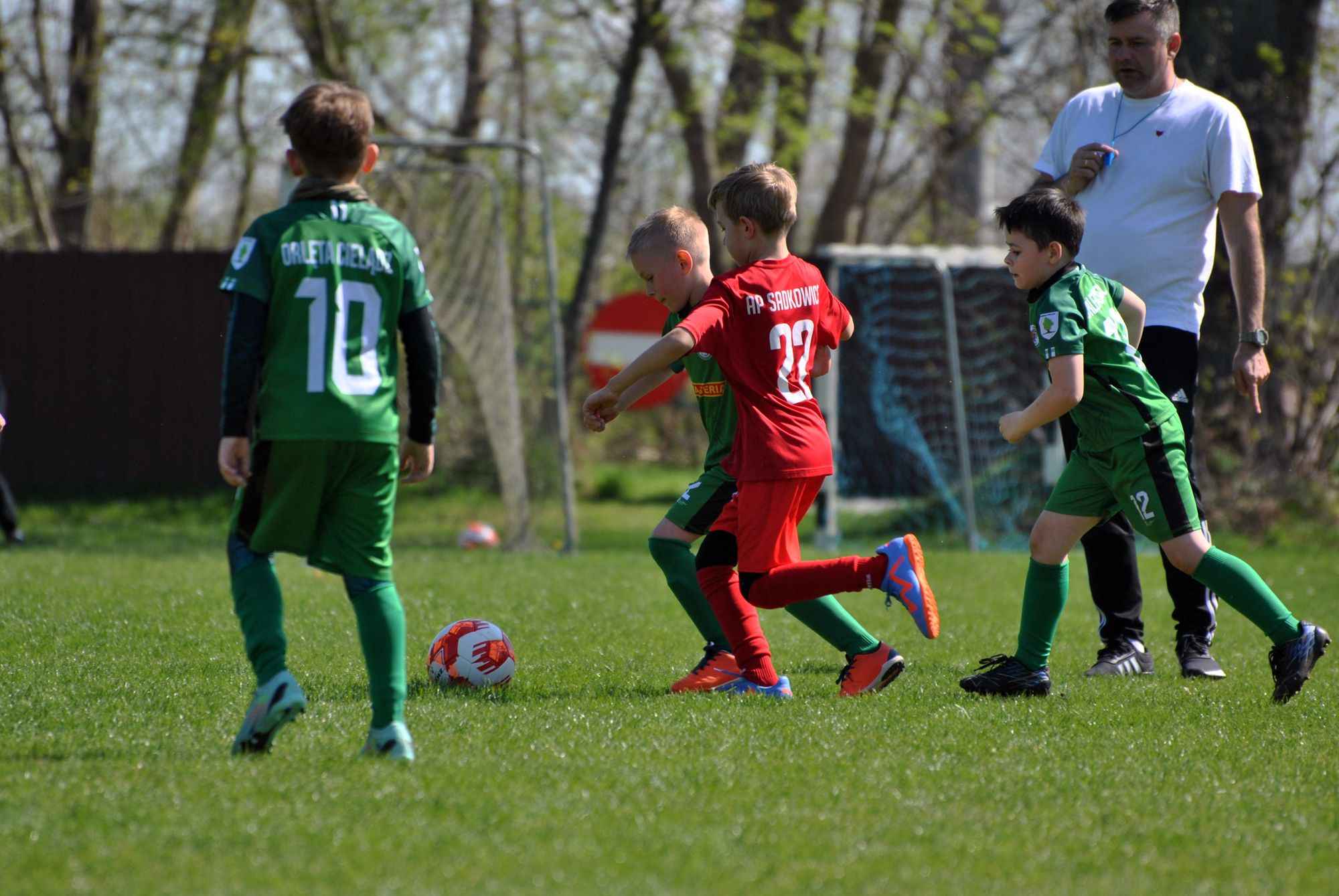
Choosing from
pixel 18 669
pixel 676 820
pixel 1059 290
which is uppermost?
pixel 1059 290

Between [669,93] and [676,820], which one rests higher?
[669,93]

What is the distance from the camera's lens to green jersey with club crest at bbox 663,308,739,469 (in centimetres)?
459

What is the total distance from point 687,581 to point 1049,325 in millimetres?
1579

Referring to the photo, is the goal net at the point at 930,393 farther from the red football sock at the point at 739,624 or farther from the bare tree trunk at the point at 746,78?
the red football sock at the point at 739,624

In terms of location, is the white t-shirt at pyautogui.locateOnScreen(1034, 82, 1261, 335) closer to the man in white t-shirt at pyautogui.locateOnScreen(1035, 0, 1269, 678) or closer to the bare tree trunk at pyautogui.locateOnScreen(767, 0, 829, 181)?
the man in white t-shirt at pyautogui.locateOnScreen(1035, 0, 1269, 678)

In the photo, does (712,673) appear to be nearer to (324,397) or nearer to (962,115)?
(324,397)

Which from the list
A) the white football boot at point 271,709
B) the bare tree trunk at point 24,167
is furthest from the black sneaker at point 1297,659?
the bare tree trunk at point 24,167

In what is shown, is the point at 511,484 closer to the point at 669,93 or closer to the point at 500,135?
the point at 669,93

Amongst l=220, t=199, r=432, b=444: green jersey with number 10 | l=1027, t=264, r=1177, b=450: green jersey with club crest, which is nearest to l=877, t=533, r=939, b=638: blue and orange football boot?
l=1027, t=264, r=1177, b=450: green jersey with club crest

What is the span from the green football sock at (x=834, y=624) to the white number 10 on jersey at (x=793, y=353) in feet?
2.32

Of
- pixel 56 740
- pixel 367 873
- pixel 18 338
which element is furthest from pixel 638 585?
pixel 18 338

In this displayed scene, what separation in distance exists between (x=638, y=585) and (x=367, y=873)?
5.79 m

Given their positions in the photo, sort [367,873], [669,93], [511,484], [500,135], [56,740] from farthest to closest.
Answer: [500,135] → [669,93] → [511,484] → [56,740] → [367,873]

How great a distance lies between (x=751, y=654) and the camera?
4496mm
